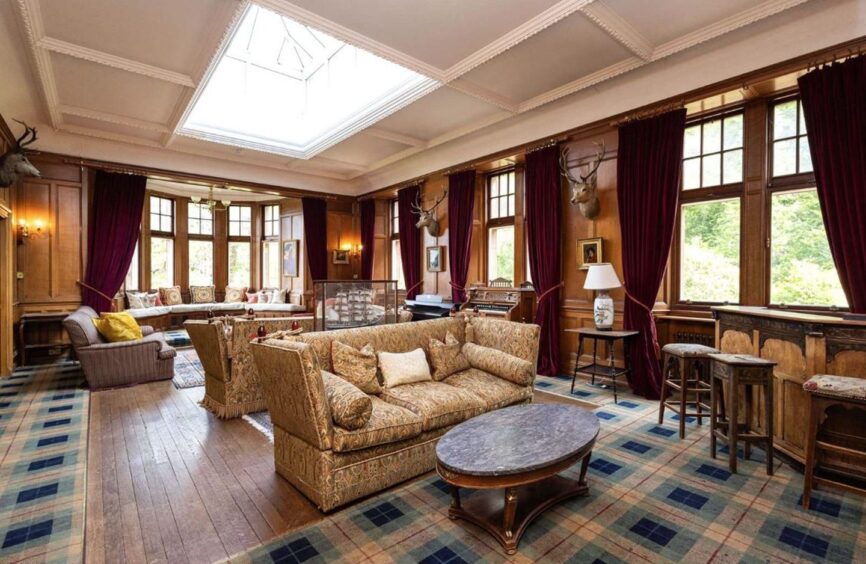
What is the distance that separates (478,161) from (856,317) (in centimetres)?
503

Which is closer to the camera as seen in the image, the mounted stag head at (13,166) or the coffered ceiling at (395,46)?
the coffered ceiling at (395,46)

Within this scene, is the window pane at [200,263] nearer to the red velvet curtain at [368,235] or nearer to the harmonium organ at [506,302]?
the red velvet curtain at [368,235]

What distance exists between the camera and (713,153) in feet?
15.6

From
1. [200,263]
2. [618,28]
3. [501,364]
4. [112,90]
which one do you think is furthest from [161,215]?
[618,28]

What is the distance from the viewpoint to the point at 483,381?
3.63 m

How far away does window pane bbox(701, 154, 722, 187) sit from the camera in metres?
4.69

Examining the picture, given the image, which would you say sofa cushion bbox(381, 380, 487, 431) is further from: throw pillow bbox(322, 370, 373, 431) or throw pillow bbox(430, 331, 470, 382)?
throw pillow bbox(322, 370, 373, 431)

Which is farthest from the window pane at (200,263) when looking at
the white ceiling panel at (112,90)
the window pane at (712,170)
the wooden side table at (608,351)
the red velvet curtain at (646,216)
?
the window pane at (712,170)

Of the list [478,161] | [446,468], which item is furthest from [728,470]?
[478,161]

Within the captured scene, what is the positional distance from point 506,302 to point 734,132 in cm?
337

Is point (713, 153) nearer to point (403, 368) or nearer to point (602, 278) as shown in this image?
point (602, 278)

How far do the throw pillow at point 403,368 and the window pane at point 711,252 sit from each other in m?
3.39

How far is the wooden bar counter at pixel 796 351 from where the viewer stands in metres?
2.78

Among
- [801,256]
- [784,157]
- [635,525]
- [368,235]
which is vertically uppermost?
[784,157]
